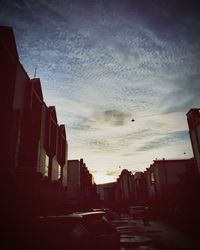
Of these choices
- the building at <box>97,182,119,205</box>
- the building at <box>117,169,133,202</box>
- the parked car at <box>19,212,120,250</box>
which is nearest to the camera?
the parked car at <box>19,212,120,250</box>

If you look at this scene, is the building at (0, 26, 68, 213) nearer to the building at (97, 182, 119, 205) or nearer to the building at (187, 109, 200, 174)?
the building at (187, 109, 200, 174)

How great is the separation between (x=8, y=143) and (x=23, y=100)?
4.96 m

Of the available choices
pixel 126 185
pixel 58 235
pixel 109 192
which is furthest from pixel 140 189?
pixel 58 235

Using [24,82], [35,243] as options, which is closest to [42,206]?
[24,82]

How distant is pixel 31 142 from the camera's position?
62.1 feet

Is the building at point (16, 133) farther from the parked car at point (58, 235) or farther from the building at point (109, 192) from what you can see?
the building at point (109, 192)

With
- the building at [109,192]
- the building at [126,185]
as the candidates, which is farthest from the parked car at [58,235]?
the building at [109,192]

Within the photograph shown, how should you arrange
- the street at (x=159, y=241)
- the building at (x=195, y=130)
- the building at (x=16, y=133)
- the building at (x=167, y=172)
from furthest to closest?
1. the building at (x=167, y=172)
2. the building at (x=195, y=130)
3. the building at (x=16, y=133)
4. the street at (x=159, y=241)

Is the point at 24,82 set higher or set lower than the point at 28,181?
higher

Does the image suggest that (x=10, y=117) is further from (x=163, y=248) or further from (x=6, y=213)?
(x=163, y=248)

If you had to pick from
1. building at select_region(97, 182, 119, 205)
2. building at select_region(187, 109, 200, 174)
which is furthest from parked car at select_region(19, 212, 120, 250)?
building at select_region(97, 182, 119, 205)

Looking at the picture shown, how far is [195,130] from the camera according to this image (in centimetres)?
2308

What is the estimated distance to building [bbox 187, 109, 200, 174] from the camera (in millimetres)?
22656

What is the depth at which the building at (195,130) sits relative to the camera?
22.7 metres
